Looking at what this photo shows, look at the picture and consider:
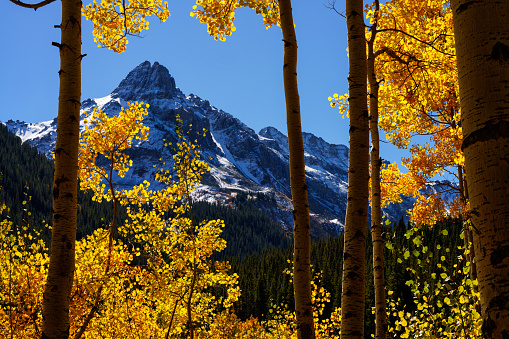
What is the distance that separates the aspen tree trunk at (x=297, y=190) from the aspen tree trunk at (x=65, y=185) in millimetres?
2176

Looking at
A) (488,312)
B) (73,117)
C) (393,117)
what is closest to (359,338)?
(488,312)

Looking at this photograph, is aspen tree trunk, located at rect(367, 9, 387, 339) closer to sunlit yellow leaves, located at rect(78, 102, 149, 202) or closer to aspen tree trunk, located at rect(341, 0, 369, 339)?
aspen tree trunk, located at rect(341, 0, 369, 339)

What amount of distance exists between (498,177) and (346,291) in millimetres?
2086

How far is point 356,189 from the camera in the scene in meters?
3.23

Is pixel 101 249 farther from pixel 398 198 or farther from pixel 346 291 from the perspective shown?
pixel 398 198

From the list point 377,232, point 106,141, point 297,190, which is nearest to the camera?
point 297,190

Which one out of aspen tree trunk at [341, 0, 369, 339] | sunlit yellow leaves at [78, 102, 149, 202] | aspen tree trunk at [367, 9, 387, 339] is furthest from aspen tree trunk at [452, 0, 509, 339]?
sunlit yellow leaves at [78, 102, 149, 202]

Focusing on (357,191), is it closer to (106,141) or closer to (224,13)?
(224,13)

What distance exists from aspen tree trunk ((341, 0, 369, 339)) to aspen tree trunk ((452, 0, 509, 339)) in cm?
182

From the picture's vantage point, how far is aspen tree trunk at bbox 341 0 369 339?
117 inches

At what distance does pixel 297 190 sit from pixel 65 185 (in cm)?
230

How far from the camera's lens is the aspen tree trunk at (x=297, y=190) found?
3.68 metres

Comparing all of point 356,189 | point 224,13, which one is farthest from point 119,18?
point 356,189

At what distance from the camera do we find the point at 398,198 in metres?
9.94
